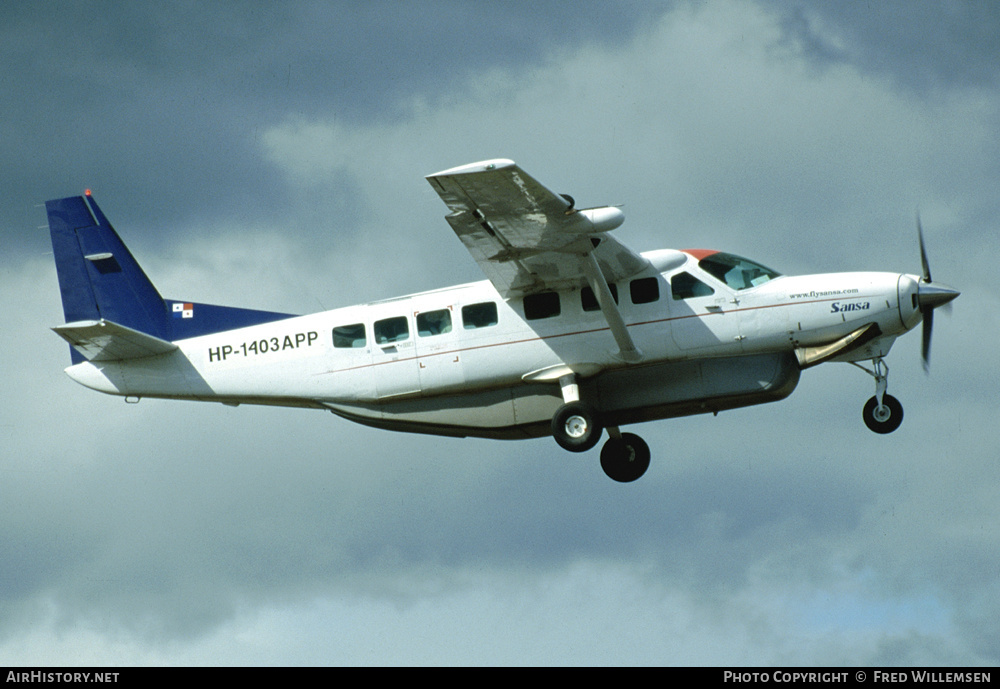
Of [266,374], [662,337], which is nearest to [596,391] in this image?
[662,337]

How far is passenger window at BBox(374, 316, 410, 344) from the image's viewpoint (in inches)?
977

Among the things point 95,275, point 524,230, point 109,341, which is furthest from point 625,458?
point 95,275

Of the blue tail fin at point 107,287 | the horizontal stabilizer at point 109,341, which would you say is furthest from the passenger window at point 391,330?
the horizontal stabilizer at point 109,341

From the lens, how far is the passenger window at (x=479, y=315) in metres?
24.5

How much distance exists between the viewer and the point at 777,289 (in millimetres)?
23766

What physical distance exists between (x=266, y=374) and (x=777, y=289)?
9.88 m

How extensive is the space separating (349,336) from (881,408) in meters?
10.0

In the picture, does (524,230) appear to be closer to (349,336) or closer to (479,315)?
(479,315)

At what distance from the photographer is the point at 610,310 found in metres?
23.3

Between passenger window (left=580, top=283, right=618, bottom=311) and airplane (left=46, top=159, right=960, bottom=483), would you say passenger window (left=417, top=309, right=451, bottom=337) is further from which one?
passenger window (left=580, top=283, right=618, bottom=311)

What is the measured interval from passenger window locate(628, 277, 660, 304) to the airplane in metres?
0.02

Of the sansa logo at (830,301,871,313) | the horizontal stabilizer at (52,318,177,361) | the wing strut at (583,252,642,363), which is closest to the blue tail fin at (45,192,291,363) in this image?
the horizontal stabilizer at (52,318,177,361)

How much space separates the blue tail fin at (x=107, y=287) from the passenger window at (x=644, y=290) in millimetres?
7425
